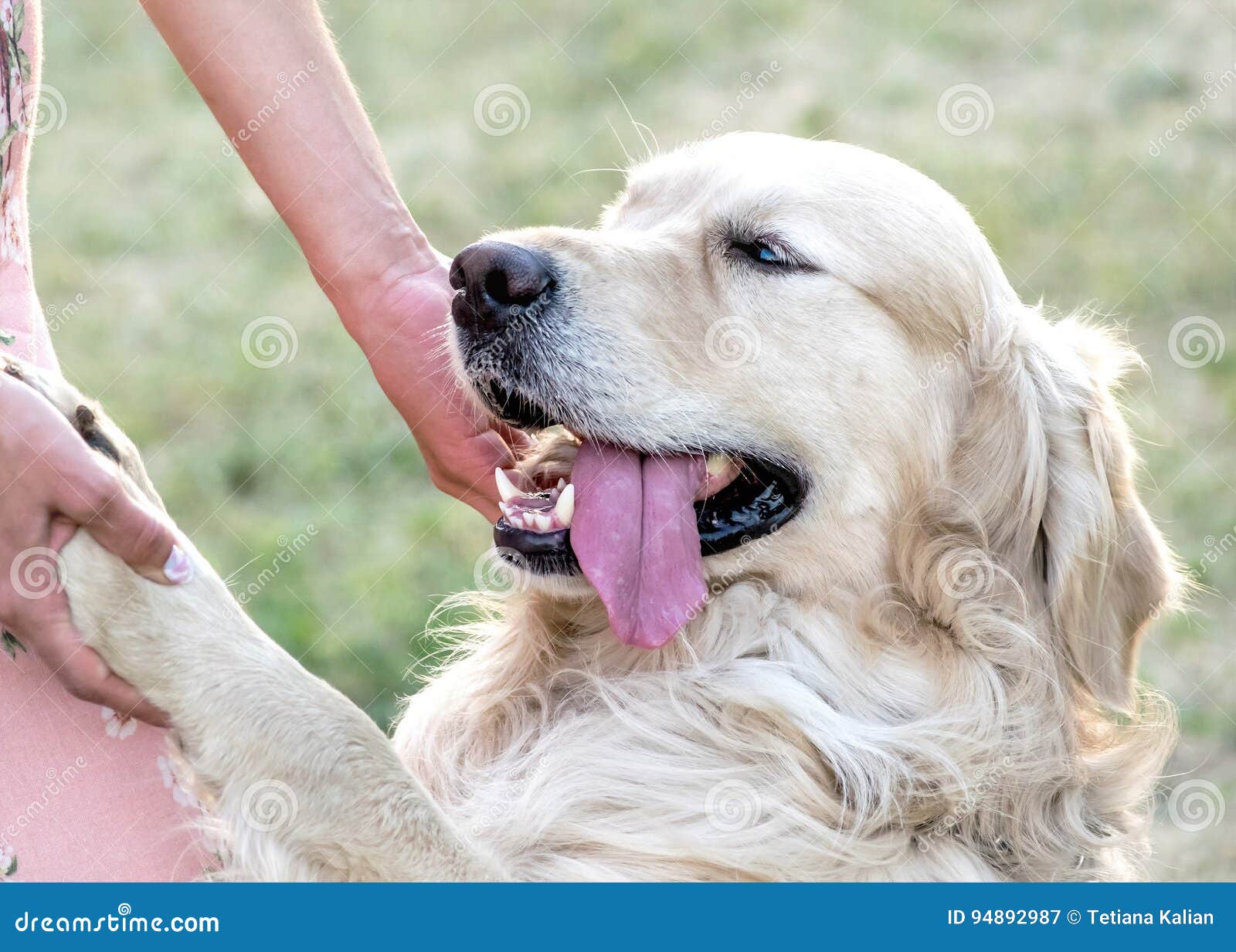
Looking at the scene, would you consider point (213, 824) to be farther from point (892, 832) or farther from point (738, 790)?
point (892, 832)

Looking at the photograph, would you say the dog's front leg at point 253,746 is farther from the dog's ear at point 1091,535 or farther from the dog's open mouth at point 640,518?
the dog's ear at point 1091,535

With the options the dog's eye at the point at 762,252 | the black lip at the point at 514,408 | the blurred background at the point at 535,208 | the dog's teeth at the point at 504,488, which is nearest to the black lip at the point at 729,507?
the black lip at the point at 514,408

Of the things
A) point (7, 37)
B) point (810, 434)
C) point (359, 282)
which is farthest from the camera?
point (359, 282)

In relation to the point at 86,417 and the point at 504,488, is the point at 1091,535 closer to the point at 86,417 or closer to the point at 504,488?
the point at 504,488

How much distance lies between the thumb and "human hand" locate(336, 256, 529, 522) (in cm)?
111

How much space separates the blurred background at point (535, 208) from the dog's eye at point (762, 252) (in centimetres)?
118

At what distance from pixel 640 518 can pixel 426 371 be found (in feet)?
2.65

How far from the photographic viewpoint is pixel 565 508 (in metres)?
2.83

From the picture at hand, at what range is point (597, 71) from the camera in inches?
376

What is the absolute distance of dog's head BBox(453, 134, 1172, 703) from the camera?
9.46 ft

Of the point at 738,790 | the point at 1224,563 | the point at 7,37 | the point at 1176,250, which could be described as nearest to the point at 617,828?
the point at 738,790

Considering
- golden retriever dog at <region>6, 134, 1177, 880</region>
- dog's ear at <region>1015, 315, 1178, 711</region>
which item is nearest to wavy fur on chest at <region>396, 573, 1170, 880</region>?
golden retriever dog at <region>6, 134, 1177, 880</region>

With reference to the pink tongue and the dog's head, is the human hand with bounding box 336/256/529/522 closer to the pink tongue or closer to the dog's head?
the dog's head

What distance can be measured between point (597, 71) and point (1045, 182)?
3.36 meters
